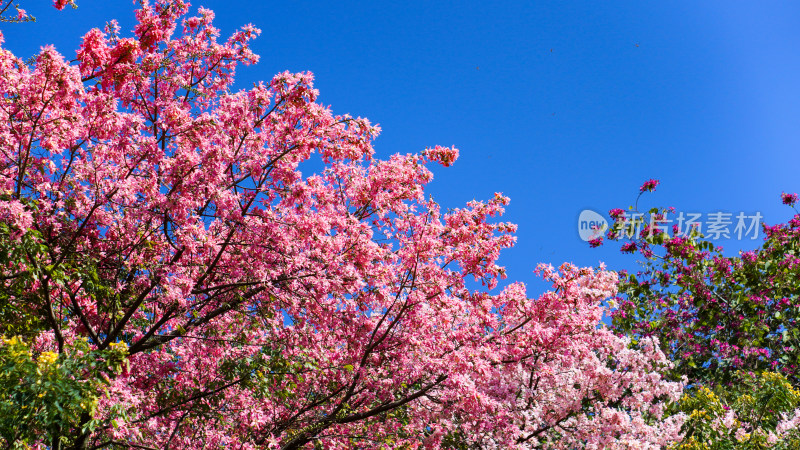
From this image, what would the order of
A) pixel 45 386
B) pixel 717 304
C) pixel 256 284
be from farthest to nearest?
1. pixel 717 304
2. pixel 256 284
3. pixel 45 386

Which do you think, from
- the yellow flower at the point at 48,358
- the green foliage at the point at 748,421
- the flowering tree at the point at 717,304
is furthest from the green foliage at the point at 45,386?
the flowering tree at the point at 717,304

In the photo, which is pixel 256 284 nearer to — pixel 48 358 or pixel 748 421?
pixel 48 358

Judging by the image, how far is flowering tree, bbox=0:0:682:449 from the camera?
8.00 metres

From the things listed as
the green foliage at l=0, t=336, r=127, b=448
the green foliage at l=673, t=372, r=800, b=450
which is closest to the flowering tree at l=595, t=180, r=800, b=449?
the green foliage at l=673, t=372, r=800, b=450

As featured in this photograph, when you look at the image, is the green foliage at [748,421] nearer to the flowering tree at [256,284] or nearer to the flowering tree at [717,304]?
the flowering tree at [256,284]

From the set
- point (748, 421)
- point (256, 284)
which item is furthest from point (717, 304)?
point (256, 284)

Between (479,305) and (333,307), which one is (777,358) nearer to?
(479,305)

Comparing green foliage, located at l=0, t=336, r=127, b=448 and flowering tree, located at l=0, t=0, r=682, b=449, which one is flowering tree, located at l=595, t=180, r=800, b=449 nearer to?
flowering tree, located at l=0, t=0, r=682, b=449

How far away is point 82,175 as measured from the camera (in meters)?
7.87

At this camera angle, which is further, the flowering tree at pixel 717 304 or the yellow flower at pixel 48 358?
the flowering tree at pixel 717 304

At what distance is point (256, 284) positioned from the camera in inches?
354

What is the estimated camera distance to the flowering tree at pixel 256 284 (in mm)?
8000

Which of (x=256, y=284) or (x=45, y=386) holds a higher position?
(x=256, y=284)

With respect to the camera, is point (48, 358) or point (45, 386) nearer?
point (45, 386)
